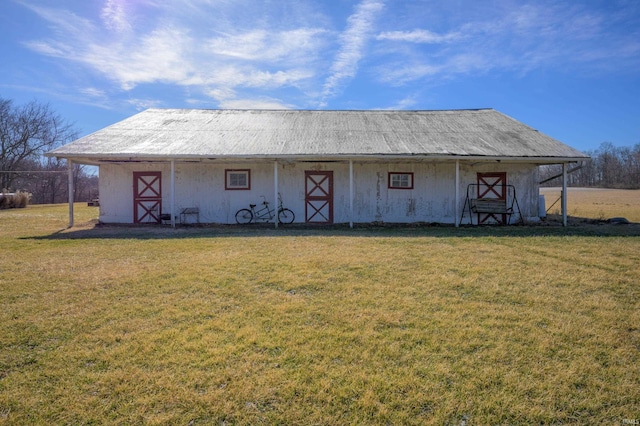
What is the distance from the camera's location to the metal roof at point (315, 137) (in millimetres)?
11891

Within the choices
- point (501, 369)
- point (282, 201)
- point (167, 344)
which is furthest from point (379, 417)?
point (282, 201)

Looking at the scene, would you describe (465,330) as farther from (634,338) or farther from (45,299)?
(45,299)

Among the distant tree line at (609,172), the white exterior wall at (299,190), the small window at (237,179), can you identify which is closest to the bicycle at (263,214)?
the white exterior wall at (299,190)

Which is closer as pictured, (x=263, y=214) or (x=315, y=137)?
(x=263, y=214)

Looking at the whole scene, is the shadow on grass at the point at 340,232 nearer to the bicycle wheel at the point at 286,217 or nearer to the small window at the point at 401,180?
the bicycle wheel at the point at 286,217

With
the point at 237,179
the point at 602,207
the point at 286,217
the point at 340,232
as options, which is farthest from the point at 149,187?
the point at 602,207

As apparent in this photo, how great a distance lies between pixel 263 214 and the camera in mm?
13469

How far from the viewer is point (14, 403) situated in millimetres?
2568

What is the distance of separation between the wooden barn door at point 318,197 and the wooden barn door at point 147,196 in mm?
5817

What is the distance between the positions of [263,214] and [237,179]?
172 centimetres

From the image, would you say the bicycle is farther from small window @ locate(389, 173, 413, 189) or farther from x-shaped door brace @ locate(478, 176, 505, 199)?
x-shaped door brace @ locate(478, 176, 505, 199)

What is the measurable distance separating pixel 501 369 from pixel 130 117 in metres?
17.5

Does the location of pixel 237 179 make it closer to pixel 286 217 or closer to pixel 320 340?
pixel 286 217

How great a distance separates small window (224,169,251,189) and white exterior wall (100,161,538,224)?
161 millimetres
